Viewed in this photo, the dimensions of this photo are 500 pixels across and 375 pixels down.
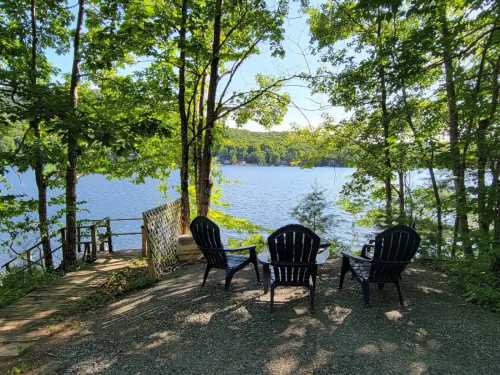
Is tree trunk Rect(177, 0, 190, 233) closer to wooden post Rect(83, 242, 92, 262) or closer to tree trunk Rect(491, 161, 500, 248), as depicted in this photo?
wooden post Rect(83, 242, 92, 262)

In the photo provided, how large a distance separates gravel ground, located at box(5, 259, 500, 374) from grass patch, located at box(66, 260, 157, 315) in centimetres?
33

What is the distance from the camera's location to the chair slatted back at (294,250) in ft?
11.0

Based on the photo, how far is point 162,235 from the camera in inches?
Result: 203

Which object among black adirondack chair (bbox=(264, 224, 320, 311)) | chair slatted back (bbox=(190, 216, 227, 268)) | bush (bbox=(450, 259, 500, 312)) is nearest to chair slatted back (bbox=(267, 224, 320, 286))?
black adirondack chair (bbox=(264, 224, 320, 311))

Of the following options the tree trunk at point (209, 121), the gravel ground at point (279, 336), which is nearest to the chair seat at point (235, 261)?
the gravel ground at point (279, 336)

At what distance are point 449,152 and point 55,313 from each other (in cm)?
594

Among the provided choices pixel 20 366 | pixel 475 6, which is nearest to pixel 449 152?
pixel 475 6

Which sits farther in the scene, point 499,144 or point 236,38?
point 236,38

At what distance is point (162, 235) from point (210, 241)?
146 cm

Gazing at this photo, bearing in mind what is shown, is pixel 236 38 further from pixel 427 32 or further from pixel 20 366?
pixel 20 366

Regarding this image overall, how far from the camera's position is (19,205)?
6641 mm

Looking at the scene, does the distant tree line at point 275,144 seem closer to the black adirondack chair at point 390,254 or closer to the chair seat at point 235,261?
the chair seat at point 235,261

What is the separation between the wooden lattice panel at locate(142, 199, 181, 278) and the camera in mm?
4555

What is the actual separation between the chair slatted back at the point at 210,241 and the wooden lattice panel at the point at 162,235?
841 millimetres
